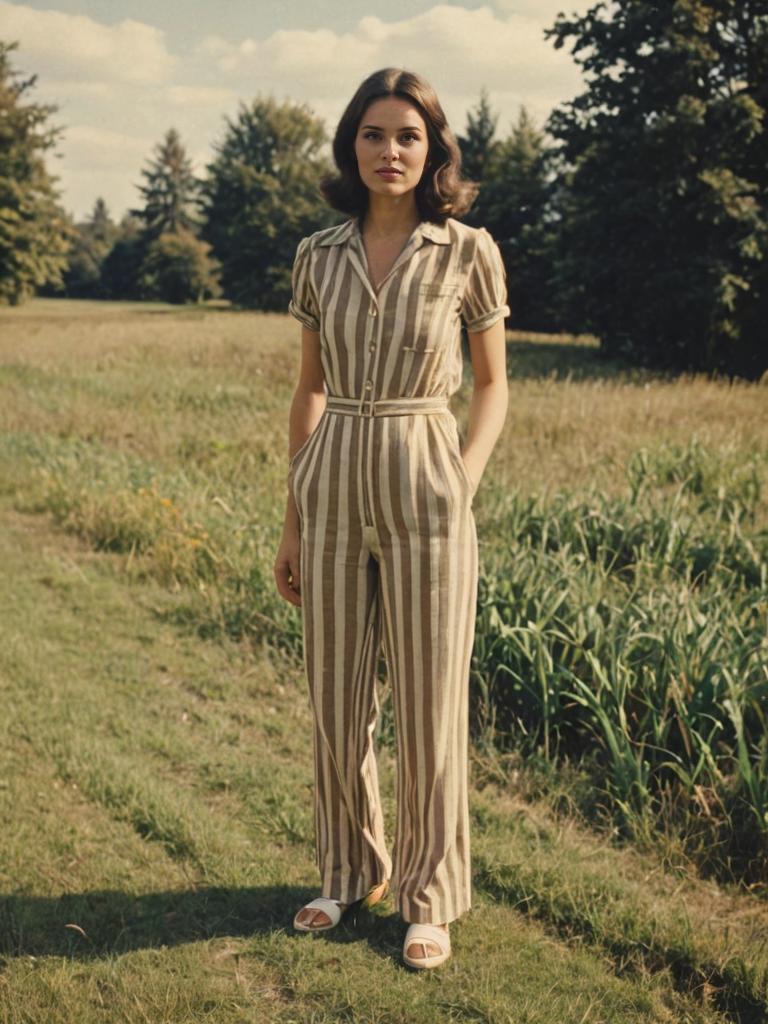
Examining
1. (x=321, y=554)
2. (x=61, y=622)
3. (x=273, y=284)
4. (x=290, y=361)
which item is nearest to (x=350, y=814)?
(x=321, y=554)

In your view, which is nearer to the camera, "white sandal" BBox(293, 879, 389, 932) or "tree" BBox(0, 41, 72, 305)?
"white sandal" BBox(293, 879, 389, 932)

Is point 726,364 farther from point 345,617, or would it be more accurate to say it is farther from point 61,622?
point 345,617

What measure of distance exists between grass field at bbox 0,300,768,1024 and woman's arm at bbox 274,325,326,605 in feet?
3.30

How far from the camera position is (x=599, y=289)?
60.8ft

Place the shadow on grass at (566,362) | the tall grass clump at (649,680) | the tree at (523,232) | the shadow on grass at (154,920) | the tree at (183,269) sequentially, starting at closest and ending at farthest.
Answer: the shadow on grass at (154,920) < the tall grass clump at (649,680) < the shadow on grass at (566,362) < the tree at (523,232) < the tree at (183,269)

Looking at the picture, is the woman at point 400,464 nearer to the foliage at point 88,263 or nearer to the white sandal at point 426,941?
the white sandal at point 426,941

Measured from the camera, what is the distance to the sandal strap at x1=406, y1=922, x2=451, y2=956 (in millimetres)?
2406

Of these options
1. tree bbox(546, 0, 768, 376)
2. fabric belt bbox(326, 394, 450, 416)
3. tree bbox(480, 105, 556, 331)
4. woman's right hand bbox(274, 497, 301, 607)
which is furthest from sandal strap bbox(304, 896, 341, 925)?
tree bbox(480, 105, 556, 331)

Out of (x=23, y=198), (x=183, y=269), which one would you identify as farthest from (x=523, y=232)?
(x=183, y=269)

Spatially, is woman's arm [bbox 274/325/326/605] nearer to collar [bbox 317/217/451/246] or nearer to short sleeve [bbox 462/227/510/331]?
collar [bbox 317/217/451/246]

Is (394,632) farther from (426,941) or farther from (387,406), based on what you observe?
→ (426,941)

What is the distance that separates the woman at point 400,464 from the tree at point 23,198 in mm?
35560

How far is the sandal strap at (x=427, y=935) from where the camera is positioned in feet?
7.89

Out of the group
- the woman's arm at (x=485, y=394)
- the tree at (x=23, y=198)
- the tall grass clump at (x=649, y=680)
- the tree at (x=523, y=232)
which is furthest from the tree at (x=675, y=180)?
the tree at (x=23, y=198)
